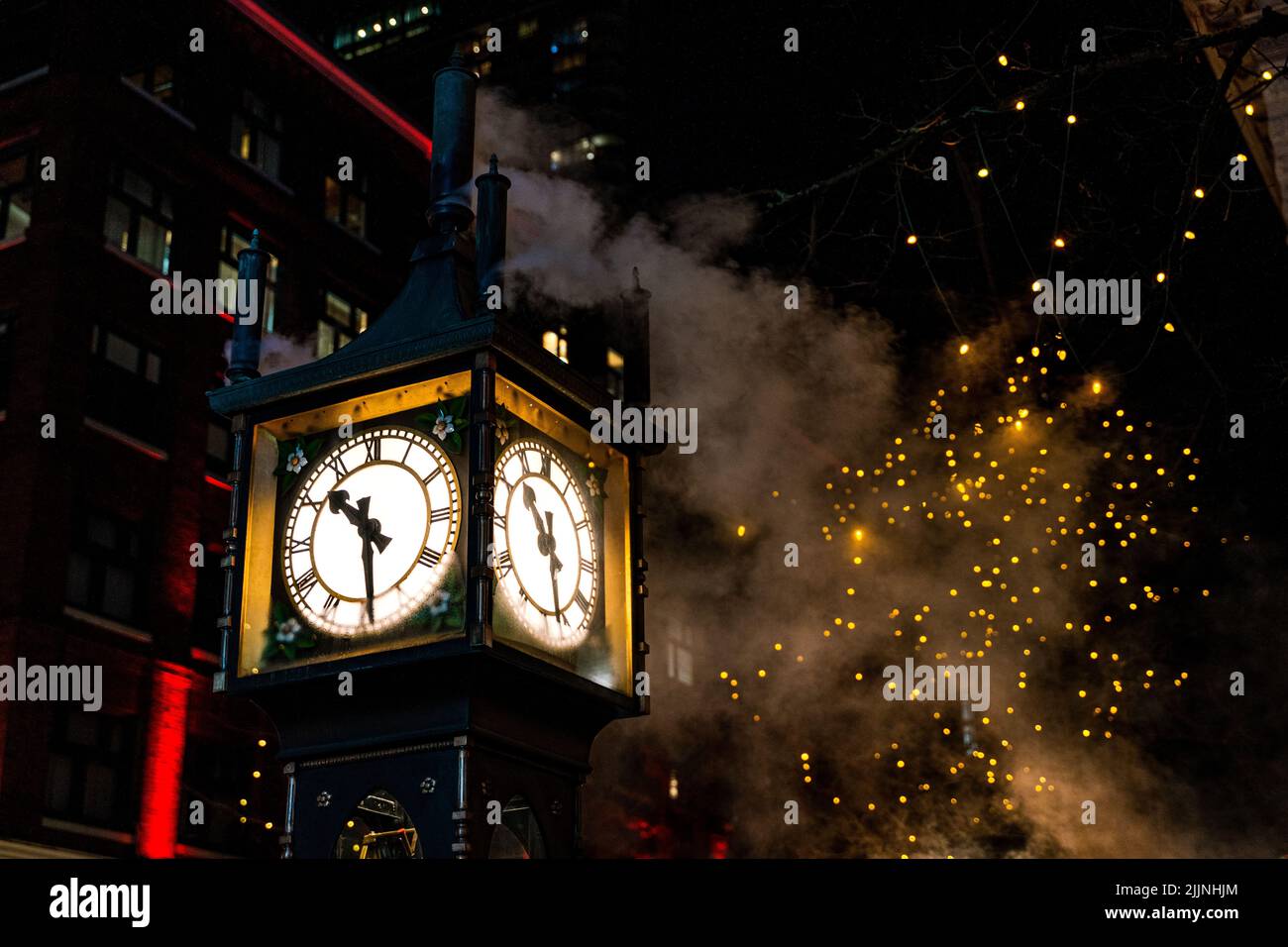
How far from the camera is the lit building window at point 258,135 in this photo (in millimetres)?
26078

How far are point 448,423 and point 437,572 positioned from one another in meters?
0.45

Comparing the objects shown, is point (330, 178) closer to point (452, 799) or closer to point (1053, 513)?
point (1053, 513)

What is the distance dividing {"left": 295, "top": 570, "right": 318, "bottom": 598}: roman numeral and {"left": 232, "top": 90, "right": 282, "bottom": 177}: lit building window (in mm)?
23134

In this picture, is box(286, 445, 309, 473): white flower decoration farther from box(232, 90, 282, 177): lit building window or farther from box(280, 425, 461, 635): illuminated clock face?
box(232, 90, 282, 177): lit building window

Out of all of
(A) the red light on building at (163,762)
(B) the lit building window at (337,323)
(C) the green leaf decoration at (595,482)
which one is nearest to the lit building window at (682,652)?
(A) the red light on building at (163,762)

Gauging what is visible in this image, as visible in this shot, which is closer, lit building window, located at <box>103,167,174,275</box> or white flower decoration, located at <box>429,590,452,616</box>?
white flower decoration, located at <box>429,590,452,616</box>

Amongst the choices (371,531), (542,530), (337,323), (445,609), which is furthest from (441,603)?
(337,323)

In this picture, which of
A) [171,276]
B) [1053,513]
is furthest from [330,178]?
[1053,513]

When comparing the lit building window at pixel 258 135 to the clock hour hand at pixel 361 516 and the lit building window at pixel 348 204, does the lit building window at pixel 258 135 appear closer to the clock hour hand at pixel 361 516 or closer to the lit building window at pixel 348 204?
the lit building window at pixel 348 204

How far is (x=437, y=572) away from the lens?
4.11m

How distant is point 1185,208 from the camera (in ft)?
26.0

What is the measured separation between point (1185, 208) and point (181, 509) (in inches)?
729

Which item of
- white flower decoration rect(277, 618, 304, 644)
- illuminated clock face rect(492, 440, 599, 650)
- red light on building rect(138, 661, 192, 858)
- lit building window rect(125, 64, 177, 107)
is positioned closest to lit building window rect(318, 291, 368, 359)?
lit building window rect(125, 64, 177, 107)

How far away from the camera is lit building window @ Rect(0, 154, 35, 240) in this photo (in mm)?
22391
